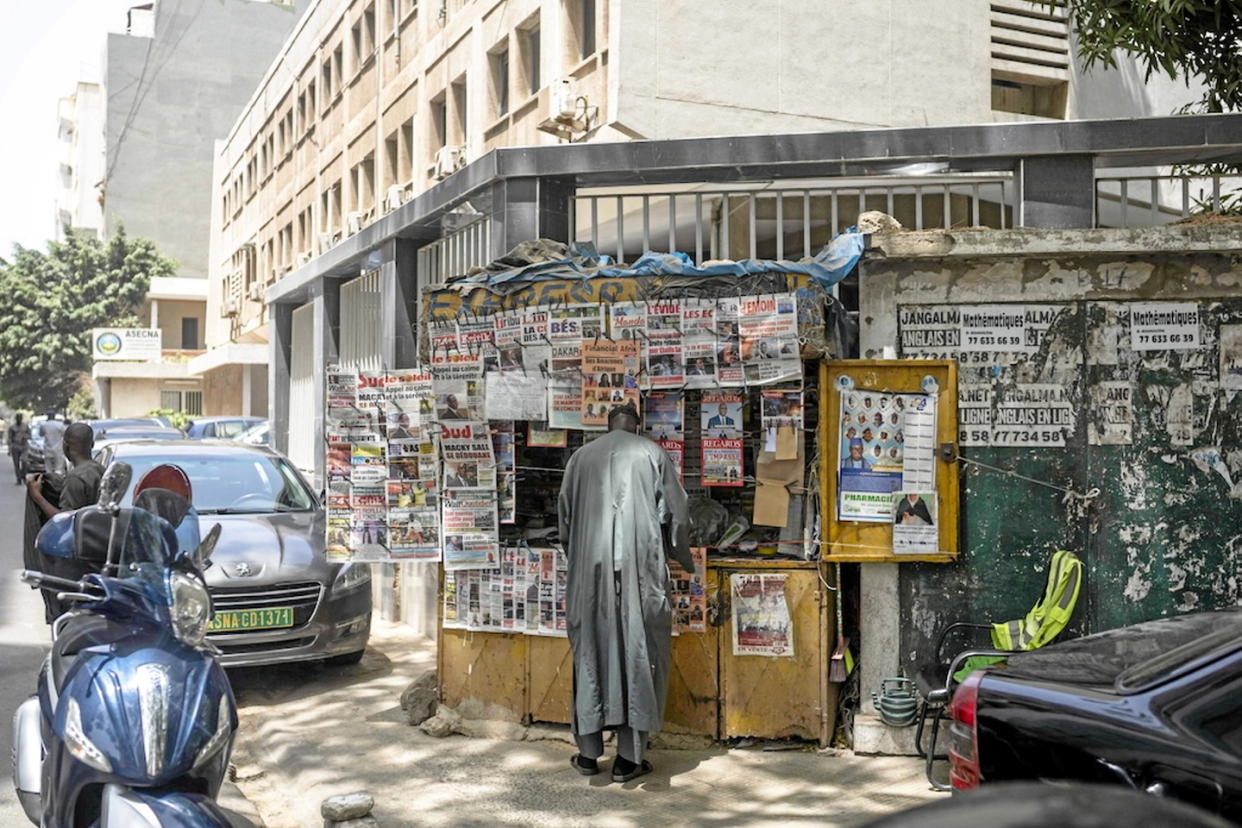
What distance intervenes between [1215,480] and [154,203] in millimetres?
59127

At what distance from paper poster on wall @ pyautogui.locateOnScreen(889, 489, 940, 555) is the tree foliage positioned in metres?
3.84

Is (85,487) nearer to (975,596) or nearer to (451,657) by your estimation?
(451,657)

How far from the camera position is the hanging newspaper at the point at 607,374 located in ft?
21.9

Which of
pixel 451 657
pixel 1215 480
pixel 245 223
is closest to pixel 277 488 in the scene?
pixel 451 657

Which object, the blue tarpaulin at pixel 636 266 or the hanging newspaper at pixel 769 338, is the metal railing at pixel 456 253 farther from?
the hanging newspaper at pixel 769 338

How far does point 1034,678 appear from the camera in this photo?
3.68 m

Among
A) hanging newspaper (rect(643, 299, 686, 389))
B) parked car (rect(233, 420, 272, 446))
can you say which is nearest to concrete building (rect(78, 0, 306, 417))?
parked car (rect(233, 420, 272, 446))

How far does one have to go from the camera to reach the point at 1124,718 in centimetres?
328

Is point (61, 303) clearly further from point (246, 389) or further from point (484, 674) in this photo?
point (484, 674)

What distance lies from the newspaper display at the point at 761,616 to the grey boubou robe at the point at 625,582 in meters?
0.58

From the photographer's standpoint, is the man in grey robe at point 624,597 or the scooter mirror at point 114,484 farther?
the man in grey robe at point 624,597

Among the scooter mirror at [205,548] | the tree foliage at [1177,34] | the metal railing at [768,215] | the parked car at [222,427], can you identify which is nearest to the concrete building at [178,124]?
the parked car at [222,427]

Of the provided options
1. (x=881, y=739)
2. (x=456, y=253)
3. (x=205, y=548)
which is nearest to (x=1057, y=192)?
(x=881, y=739)

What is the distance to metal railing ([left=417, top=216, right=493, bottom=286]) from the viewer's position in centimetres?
895
